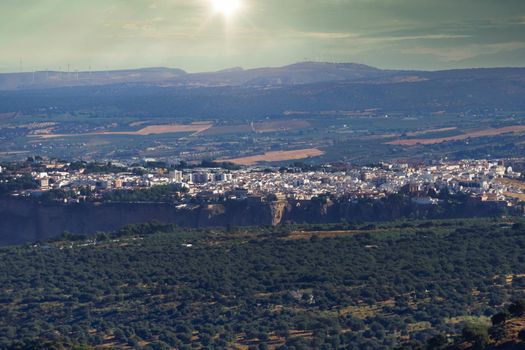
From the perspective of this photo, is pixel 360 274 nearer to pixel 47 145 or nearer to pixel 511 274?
pixel 511 274

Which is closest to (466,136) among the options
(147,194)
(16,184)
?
(147,194)

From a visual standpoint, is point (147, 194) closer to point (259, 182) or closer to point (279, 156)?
point (259, 182)

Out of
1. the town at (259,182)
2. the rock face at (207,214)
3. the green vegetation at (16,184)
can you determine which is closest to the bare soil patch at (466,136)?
the town at (259,182)

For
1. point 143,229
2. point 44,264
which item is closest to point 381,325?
point 44,264

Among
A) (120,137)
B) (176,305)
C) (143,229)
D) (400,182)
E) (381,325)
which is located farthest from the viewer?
(120,137)

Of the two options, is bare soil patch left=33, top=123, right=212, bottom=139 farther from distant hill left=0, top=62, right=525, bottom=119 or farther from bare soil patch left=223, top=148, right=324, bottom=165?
bare soil patch left=223, top=148, right=324, bottom=165

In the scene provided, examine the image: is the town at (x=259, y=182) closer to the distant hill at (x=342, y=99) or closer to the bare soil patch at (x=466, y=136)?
the bare soil patch at (x=466, y=136)

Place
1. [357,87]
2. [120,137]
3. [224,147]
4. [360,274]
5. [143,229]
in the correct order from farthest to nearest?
[357,87], [120,137], [224,147], [143,229], [360,274]
